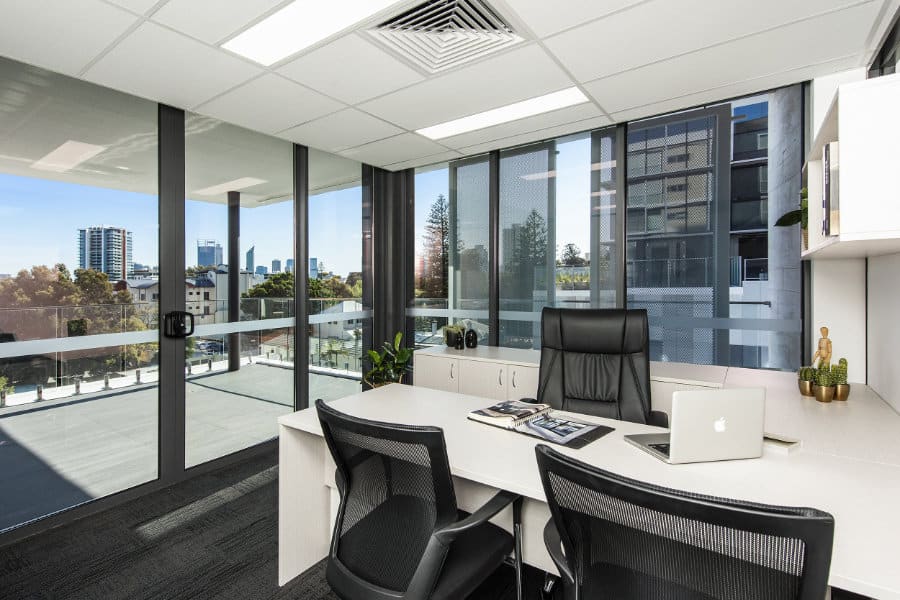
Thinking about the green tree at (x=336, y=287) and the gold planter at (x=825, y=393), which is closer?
the gold planter at (x=825, y=393)

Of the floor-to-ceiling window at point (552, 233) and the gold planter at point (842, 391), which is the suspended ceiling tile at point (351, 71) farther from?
the gold planter at point (842, 391)

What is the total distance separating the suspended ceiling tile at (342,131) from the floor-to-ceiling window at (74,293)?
1.02 metres

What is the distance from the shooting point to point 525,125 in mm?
3504

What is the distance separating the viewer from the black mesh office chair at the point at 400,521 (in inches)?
50.3

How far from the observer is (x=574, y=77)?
2676 mm

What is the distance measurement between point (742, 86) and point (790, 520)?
9.78 ft

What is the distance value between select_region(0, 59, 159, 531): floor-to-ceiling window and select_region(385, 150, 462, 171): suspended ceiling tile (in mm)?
2175

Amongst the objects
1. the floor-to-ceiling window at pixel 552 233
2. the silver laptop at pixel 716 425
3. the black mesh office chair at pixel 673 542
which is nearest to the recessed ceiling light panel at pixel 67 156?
the floor-to-ceiling window at pixel 552 233

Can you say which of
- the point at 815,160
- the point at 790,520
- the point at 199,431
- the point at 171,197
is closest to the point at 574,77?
the point at 815,160

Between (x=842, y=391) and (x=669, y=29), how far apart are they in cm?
198

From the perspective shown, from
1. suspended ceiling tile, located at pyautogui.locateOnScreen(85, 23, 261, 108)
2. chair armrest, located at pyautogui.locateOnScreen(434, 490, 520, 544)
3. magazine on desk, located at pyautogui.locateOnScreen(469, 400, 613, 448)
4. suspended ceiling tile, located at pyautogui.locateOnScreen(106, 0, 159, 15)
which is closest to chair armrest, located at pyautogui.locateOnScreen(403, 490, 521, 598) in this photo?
chair armrest, located at pyautogui.locateOnScreen(434, 490, 520, 544)

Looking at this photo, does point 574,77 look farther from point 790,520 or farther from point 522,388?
point 790,520

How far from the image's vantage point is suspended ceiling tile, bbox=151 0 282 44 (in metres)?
1.94

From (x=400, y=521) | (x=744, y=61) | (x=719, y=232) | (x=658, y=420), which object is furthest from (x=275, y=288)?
(x=744, y=61)
